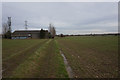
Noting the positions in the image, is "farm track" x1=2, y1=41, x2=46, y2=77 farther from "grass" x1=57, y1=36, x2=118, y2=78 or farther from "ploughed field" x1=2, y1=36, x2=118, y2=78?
"grass" x1=57, y1=36, x2=118, y2=78

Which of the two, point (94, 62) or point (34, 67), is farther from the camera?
point (94, 62)

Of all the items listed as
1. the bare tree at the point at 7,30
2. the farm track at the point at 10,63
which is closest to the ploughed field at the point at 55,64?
the farm track at the point at 10,63

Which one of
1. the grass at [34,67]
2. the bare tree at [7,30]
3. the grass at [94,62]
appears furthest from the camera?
the bare tree at [7,30]

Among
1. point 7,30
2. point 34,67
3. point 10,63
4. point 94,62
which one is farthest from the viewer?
point 7,30

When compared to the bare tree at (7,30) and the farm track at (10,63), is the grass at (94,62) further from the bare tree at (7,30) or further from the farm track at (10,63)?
the bare tree at (7,30)

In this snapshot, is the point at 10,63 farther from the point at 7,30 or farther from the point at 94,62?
the point at 7,30

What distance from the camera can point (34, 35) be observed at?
89500mm

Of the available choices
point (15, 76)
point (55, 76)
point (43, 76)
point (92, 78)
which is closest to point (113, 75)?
point (92, 78)

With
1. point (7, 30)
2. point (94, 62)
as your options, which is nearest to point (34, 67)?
point (94, 62)

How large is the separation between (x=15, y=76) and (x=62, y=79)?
8.67ft

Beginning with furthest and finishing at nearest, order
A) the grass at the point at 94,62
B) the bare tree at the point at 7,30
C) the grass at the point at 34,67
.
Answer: the bare tree at the point at 7,30, the grass at the point at 94,62, the grass at the point at 34,67

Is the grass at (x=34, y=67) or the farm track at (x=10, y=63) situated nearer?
the grass at (x=34, y=67)

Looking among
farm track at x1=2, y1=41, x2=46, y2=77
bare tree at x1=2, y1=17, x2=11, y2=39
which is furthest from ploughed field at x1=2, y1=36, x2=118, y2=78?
bare tree at x1=2, y1=17, x2=11, y2=39

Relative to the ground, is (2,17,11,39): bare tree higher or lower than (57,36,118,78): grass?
higher
